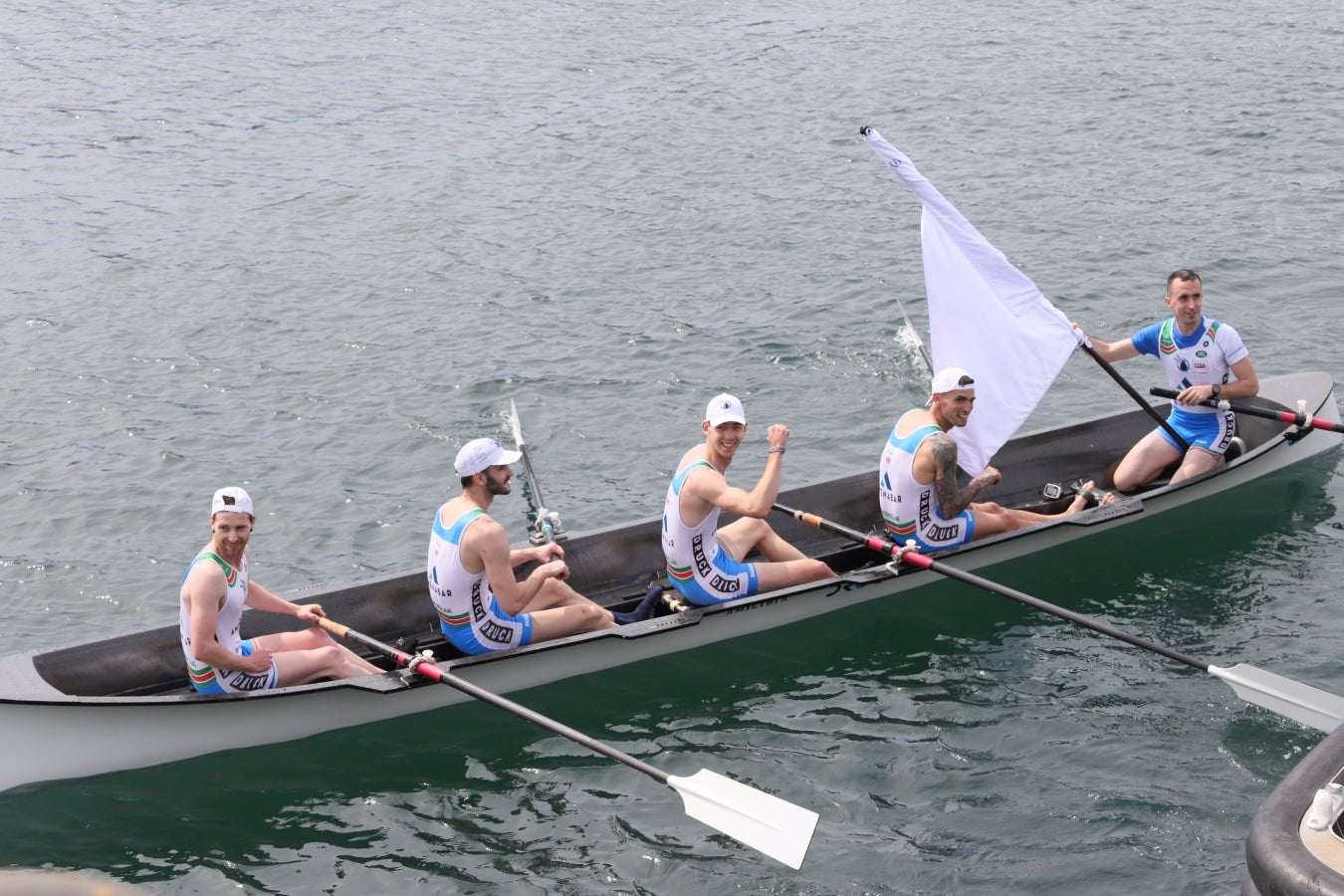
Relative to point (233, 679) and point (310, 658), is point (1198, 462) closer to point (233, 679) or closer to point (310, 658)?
point (310, 658)

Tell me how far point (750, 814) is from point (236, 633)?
13.3ft

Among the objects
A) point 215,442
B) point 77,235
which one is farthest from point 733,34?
point 215,442

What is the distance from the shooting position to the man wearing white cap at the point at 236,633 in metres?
9.94

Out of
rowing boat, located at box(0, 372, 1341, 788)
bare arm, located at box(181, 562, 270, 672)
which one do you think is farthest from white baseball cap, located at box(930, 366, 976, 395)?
bare arm, located at box(181, 562, 270, 672)

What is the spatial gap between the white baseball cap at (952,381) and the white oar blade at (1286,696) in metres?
2.99

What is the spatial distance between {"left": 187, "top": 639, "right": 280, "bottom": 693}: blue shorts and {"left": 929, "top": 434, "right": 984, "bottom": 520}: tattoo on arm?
560 centimetres

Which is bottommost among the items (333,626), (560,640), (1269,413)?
(560,640)

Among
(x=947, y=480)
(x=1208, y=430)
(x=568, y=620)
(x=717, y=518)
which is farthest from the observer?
(x=1208, y=430)

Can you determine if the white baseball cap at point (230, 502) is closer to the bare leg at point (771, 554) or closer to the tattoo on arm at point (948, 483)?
the bare leg at point (771, 554)

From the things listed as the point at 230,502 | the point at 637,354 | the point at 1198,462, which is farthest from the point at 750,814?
the point at 637,354

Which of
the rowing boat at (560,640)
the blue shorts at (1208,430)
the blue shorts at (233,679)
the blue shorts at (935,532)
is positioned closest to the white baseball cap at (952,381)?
the blue shorts at (935,532)

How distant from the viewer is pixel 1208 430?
13758mm

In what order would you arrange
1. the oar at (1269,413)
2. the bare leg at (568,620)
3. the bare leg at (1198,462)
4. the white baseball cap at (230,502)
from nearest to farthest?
the white baseball cap at (230,502), the bare leg at (568,620), the oar at (1269,413), the bare leg at (1198,462)

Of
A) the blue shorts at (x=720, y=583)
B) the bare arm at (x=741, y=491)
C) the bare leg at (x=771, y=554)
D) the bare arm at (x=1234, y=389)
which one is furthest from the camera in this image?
the bare arm at (x=1234, y=389)
